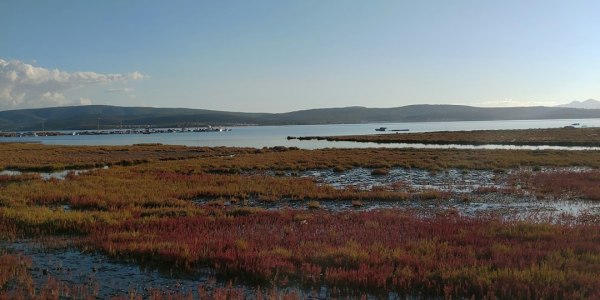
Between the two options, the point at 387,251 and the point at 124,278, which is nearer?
the point at 124,278

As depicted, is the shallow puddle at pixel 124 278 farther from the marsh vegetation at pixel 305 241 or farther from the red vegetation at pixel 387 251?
the red vegetation at pixel 387 251

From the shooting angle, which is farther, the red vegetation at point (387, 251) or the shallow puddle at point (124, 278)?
the red vegetation at point (387, 251)

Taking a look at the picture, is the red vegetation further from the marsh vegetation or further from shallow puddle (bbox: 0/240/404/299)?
shallow puddle (bbox: 0/240/404/299)

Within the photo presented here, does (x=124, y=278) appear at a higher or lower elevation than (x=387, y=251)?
lower

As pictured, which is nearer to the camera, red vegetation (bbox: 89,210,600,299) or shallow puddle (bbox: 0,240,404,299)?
shallow puddle (bbox: 0,240,404,299)

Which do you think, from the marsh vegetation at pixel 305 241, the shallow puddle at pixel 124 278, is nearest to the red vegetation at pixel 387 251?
the marsh vegetation at pixel 305 241

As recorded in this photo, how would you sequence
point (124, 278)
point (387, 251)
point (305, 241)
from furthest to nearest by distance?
point (305, 241) < point (387, 251) < point (124, 278)

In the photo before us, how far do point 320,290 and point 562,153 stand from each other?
5392 cm

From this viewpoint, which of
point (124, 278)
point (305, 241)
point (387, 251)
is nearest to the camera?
point (124, 278)

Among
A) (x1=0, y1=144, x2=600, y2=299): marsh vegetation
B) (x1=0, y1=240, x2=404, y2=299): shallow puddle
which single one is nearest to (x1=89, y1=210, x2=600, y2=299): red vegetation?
(x1=0, y1=144, x2=600, y2=299): marsh vegetation

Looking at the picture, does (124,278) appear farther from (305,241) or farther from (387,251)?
(387,251)

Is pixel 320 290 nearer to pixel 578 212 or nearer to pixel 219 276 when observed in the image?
pixel 219 276

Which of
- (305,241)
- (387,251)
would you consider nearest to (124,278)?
(305,241)

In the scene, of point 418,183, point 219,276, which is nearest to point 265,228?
point 219,276
